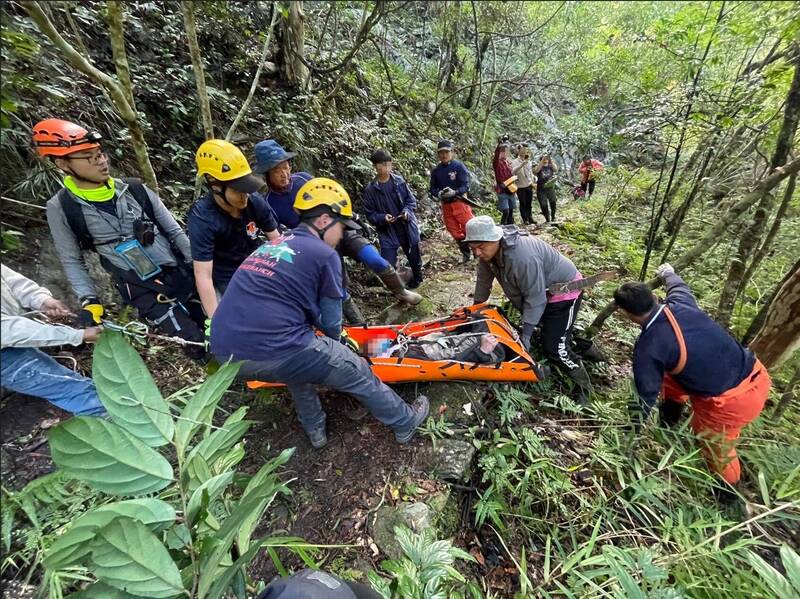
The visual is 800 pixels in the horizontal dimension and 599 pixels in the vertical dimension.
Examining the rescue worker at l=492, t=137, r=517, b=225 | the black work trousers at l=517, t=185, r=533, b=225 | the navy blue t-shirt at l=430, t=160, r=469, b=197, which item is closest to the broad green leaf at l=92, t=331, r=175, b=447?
the navy blue t-shirt at l=430, t=160, r=469, b=197

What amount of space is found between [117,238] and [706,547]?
462 cm

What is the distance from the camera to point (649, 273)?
709 cm

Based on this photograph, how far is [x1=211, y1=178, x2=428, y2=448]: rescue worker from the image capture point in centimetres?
242

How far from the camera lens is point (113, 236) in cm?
275

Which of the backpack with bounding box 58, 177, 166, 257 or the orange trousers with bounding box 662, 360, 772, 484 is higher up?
the backpack with bounding box 58, 177, 166, 257

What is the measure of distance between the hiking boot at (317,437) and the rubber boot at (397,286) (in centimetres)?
182

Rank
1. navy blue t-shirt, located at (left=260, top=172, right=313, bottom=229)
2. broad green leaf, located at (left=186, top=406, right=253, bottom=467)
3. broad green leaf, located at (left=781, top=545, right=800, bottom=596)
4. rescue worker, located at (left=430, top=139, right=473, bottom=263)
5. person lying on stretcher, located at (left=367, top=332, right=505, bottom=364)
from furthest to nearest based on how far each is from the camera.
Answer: rescue worker, located at (left=430, top=139, right=473, bottom=263)
navy blue t-shirt, located at (left=260, top=172, right=313, bottom=229)
person lying on stretcher, located at (left=367, top=332, right=505, bottom=364)
broad green leaf, located at (left=781, top=545, right=800, bottom=596)
broad green leaf, located at (left=186, top=406, right=253, bottom=467)

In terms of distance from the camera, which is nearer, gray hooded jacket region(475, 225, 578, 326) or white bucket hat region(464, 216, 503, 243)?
white bucket hat region(464, 216, 503, 243)

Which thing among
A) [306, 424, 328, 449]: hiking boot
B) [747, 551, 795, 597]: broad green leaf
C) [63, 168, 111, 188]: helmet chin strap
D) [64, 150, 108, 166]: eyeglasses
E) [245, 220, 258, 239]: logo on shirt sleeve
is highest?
[64, 150, 108, 166]: eyeglasses

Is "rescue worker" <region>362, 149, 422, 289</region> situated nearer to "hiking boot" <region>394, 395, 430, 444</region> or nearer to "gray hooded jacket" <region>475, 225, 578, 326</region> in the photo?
"gray hooded jacket" <region>475, 225, 578, 326</region>

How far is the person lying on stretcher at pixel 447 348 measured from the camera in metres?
3.48

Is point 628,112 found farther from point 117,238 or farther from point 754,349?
point 117,238

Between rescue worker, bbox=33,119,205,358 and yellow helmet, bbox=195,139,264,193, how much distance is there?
2.00ft

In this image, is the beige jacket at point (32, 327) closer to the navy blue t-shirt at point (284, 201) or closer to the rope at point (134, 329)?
the rope at point (134, 329)
